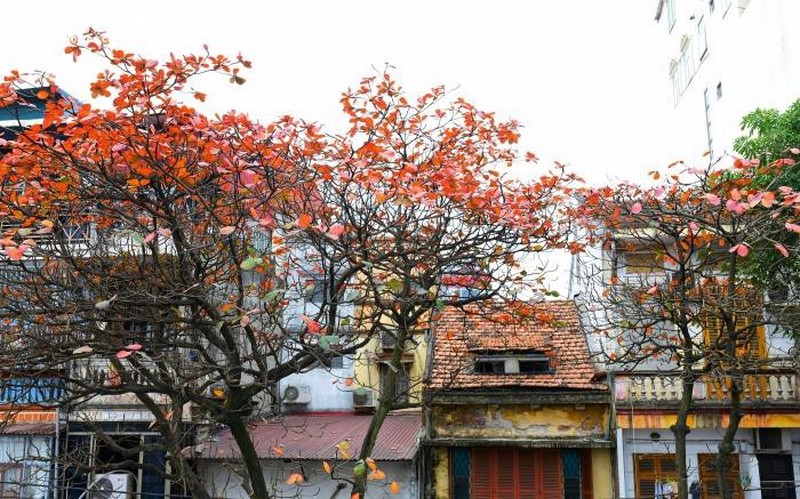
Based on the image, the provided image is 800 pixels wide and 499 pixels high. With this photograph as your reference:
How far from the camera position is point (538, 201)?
366 inches

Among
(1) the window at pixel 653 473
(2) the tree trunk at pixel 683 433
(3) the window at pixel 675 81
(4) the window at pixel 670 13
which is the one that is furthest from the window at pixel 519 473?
(4) the window at pixel 670 13

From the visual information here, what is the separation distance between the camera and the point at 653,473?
47.2 feet

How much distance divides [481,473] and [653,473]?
3.17 meters

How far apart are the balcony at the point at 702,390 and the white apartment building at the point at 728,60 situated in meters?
4.27

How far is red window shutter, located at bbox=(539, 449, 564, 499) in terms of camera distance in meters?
14.8

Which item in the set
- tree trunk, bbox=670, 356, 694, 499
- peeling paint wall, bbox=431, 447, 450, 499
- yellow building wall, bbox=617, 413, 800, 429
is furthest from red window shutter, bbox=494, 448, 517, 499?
tree trunk, bbox=670, 356, 694, 499

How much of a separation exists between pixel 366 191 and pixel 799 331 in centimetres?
744

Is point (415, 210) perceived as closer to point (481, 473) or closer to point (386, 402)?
point (386, 402)

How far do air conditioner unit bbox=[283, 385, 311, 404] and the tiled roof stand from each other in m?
3.13

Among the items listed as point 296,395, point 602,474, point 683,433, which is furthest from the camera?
point 296,395

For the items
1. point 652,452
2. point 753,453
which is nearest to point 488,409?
point 652,452

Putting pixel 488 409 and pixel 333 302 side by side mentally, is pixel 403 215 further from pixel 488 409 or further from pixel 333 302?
pixel 488 409

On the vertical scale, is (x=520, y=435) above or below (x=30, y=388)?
below

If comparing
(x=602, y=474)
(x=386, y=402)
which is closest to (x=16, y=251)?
(x=386, y=402)
